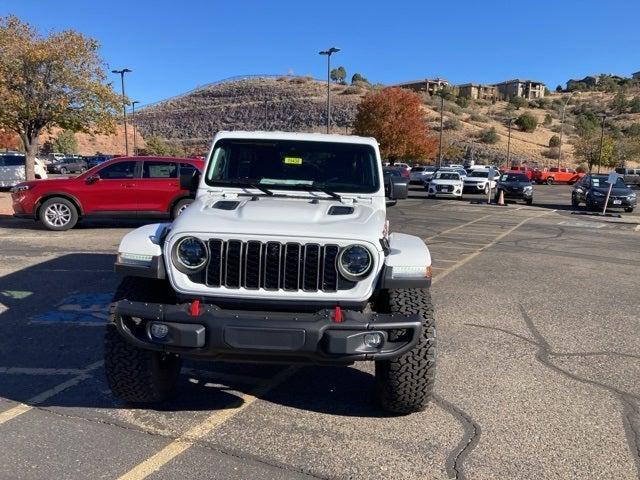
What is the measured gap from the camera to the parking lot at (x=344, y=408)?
132 inches

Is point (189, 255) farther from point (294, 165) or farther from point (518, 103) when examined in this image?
point (518, 103)

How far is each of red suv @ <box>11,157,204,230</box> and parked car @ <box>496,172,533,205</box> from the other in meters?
17.0

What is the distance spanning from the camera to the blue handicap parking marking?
237 inches

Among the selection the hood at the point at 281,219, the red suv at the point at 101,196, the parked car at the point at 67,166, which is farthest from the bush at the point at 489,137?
the hood at the point at 281,219

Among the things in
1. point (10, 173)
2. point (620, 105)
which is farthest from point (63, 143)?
point (620, 105)

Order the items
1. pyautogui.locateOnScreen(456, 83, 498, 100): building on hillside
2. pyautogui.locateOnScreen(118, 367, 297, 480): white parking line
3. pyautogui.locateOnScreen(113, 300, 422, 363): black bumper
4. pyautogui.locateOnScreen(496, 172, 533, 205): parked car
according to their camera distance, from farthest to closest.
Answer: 1. pyautogui.locateOnScreen(456, 83, 498, 100): building on hillside
2. pyautogui.locateOnScreen(496, 172, 533, 205): parked car
3. pyautogui.locateOnScreen(113, 300, 422, 363): black bumper
4. pyautogui.locateOnScreen(118, 367, 297, 480): white parking line

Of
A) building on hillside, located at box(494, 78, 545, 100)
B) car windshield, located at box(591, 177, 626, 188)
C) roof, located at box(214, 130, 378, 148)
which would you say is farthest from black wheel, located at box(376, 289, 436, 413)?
building on hillside, located at box(494, 78, 545, 100)

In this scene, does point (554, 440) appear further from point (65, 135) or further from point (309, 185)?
point (65, 135)

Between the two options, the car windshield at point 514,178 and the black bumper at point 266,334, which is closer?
the black bumper at point 266,334

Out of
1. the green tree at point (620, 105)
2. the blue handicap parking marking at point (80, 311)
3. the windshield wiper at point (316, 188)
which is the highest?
the green tree at point (620, 105)

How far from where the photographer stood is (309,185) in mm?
A: 4906

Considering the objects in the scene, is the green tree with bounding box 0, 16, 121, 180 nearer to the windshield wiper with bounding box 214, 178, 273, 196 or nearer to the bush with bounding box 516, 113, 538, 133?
the windshield wiper with bounding box 214, 178, 273, 196

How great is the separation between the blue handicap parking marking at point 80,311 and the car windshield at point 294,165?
2.09 meters

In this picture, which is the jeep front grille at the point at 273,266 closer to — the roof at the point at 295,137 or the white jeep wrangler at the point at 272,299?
the white jeep wrangler at the point at 272,299
